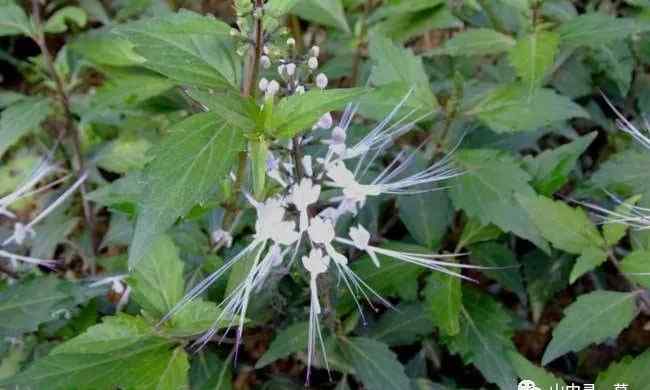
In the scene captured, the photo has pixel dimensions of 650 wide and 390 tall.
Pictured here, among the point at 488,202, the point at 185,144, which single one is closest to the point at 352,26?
the point at 488,202

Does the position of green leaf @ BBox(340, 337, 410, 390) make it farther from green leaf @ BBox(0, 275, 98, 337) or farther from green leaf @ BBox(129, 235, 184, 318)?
green leaf @ BBox(0, 275, 98, 337)

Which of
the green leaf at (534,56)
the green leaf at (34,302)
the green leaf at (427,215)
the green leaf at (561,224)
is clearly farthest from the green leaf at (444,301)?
the green leaf at (34,302)

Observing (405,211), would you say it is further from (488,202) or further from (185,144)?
(185,144)

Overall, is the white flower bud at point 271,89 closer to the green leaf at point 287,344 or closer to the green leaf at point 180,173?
the green leaf at point 180,173

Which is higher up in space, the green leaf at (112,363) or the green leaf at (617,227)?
the green leaf at (617,227)

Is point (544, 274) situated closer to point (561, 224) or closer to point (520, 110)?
point (561, 224)

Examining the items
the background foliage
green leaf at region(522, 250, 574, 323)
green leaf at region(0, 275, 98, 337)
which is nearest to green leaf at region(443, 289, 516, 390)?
the background foliage

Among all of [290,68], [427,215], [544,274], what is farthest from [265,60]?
[544,274]

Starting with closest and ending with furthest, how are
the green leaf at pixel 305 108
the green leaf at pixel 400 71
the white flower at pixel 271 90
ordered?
the green leaf at pixel 305 108 → the white flower at pixel 271 90 → the green leaf at pixel 400 71
